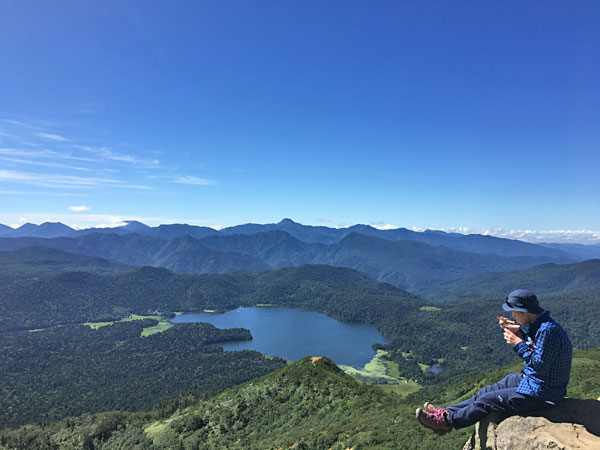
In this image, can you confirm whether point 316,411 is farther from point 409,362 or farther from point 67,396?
point 409,362

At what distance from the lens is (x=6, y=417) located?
117 meters

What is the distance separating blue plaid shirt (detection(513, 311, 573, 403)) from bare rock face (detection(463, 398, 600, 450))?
590 mm

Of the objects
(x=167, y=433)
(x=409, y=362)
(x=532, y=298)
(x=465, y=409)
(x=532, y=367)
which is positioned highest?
(x=532, y=298)

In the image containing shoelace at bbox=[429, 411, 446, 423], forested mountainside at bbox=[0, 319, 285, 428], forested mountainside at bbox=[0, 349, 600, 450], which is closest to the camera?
shoelace at bbox=[429, 411, 446, 423]

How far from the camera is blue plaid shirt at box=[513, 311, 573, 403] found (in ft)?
23.6

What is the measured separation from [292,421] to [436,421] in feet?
166

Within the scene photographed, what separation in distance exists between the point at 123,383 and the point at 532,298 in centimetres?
19261

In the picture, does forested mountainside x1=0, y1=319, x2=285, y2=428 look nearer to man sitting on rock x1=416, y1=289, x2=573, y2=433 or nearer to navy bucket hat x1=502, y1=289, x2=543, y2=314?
man sitting on rock x1=416, y1=289, x2=573, y2=433

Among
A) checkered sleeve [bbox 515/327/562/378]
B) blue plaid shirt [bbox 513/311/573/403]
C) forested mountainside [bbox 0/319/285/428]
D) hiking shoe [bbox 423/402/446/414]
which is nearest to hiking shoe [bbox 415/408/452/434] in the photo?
hiking shoe [bbox 423/402/446/414]

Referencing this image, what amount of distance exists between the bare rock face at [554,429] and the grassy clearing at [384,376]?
139413 millimetres

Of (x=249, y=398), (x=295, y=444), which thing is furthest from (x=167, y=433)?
(x=295, y=444)

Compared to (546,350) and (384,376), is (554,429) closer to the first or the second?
(546,350)

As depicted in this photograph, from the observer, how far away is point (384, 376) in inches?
6255

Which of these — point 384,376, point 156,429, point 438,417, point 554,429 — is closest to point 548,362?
point 554,429
